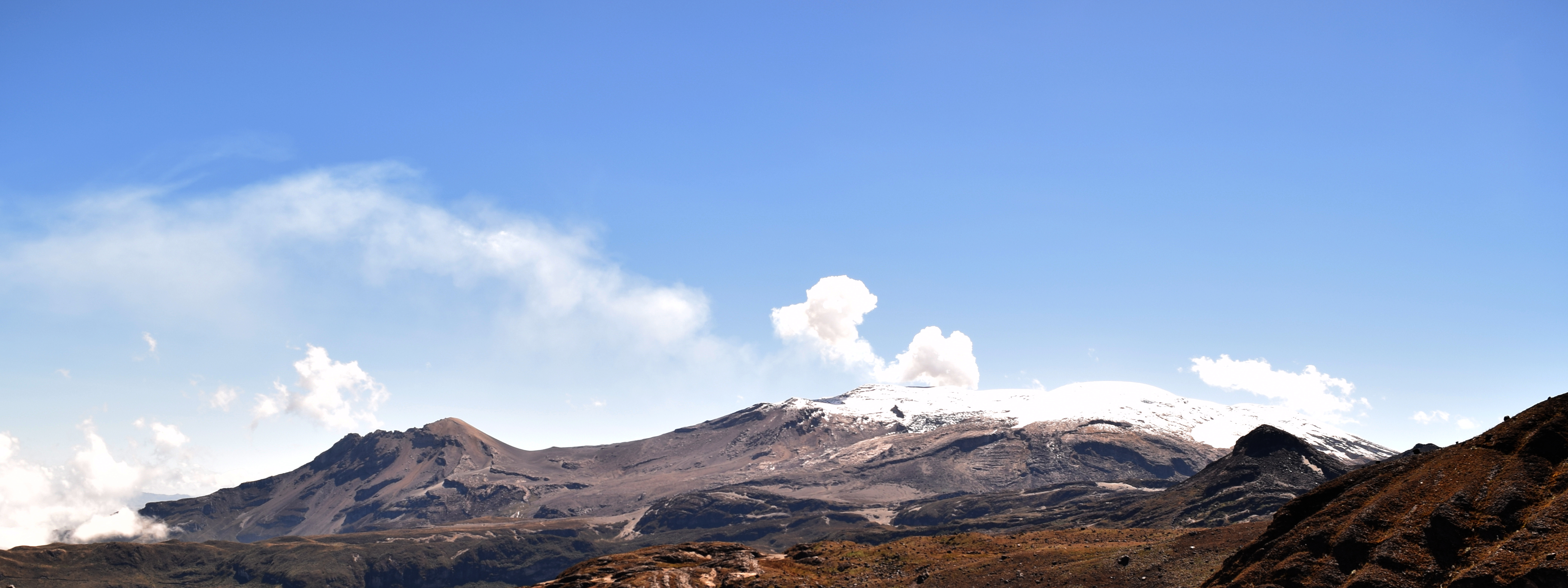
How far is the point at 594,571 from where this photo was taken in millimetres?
111000

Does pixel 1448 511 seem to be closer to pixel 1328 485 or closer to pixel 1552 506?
pixel 1552 506

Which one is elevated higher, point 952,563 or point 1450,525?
point 1450,525

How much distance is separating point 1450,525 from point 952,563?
2438 inches

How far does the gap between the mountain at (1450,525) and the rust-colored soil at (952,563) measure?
21.8m

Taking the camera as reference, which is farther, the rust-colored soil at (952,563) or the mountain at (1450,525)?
the rust-colored soil at (952,563)

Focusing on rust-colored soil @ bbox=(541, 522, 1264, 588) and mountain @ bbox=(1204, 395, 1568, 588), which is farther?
rust-colored soil @ bbox=(541, 522, 1264, 588)

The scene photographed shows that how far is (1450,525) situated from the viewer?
55.0 meters

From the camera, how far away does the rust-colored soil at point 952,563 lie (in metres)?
93.3

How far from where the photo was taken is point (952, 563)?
11025cm

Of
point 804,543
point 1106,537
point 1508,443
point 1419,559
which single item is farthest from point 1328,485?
point 804,543

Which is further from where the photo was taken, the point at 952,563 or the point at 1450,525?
the point at 952,563

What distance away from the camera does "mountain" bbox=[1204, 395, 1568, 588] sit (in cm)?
4972

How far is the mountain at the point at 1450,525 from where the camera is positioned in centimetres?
4972

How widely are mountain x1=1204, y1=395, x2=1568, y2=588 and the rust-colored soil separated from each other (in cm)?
2179
